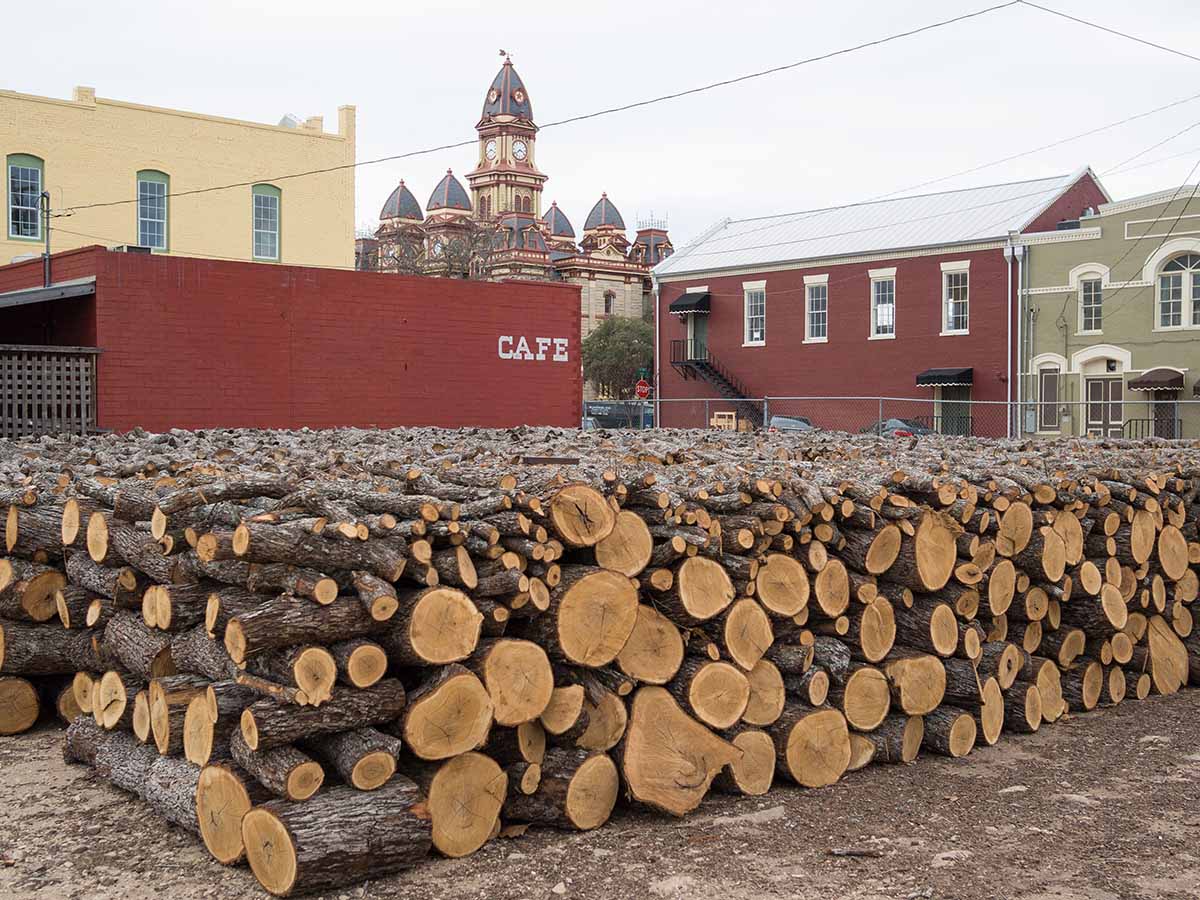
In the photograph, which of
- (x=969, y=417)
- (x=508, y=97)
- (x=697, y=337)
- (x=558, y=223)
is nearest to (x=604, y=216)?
(x=558, y=223)

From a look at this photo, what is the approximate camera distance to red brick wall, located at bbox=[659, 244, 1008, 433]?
38.7 meters

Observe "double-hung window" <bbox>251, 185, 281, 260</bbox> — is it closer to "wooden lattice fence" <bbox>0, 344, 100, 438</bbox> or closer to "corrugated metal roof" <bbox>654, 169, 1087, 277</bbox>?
"corrugated metal roof" <bbox>654, 169, 1087, 277</bbox>

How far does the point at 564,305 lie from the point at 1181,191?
20650 millimetres

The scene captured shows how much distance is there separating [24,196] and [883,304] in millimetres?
26993

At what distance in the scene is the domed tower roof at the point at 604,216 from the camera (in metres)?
102

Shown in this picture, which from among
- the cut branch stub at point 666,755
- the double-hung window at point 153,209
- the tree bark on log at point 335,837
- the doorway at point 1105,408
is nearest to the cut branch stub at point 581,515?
the cut branch stub at point 666,755

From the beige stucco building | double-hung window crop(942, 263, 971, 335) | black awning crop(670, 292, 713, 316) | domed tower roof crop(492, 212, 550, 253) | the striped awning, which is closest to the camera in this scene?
the striped awning

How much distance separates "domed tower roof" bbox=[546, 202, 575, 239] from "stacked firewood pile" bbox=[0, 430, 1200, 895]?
9630cm

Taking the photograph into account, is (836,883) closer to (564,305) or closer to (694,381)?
(564,305)

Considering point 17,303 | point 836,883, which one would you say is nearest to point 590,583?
point 836,883

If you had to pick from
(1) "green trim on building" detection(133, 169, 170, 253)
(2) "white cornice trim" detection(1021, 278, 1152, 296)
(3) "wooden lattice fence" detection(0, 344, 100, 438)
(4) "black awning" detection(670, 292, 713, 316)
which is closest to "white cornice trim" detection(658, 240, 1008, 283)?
(4) "black awning" detection(670, 292, 713, 316)

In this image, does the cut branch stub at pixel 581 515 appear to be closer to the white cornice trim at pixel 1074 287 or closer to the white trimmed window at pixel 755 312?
the white cornice trim at pixel 1074 287

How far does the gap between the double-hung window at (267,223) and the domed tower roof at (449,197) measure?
6757cm

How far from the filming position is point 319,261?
36344 mm
